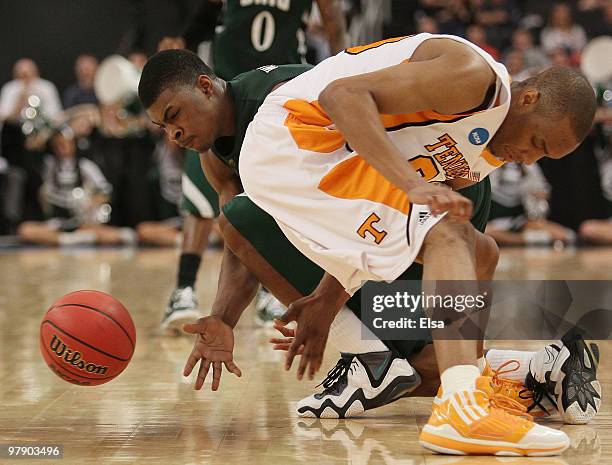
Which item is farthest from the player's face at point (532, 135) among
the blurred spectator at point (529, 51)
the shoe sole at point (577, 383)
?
the blurred spectator at point (529, 51)

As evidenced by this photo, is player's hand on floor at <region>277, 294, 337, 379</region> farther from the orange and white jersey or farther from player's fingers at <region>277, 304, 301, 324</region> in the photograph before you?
the orange and white jersey

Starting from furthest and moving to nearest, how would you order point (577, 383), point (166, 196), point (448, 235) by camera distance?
1. point (166, 196)
2. point (577, 383)
3. point (448, 235)

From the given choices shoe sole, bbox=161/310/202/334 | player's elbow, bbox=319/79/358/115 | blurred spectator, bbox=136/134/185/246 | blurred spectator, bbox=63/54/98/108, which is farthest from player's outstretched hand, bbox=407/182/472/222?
blurred spectator, bbox=63/54/98/108

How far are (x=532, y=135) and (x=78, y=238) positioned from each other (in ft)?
30.5

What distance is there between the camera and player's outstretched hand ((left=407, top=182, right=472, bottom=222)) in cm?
254

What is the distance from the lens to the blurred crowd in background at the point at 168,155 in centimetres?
1106

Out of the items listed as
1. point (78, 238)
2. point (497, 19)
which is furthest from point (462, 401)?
point (497, 19)

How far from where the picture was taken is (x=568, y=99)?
2.83 m

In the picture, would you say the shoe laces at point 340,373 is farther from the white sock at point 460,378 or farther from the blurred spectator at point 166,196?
the blurred spectator at point 166,196

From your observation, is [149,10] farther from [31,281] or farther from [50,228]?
[31,281]

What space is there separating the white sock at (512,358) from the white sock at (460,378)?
2.14 feet

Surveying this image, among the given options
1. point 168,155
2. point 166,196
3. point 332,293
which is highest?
point 332,293

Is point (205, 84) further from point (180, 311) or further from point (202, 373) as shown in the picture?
point (180, 311)

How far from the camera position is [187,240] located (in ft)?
17.3
